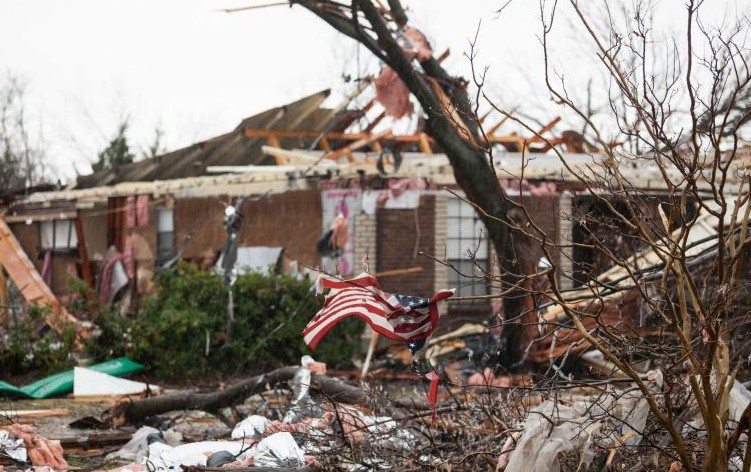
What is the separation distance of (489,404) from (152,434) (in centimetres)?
377

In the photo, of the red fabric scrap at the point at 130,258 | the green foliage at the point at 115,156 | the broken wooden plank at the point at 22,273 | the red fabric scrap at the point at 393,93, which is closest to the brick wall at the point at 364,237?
the red fabric scrap at the point at 393,93

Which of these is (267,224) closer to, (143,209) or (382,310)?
(143,209)

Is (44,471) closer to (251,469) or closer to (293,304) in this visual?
(251,469)

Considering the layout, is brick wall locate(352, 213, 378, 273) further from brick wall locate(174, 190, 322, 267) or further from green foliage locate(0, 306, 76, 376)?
green foliage locate(0, 306, 76, 376)

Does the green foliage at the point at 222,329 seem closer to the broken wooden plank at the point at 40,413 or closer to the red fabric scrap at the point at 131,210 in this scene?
the broken wooden plank at the point at 40,413

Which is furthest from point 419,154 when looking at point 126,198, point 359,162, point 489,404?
point 489,404

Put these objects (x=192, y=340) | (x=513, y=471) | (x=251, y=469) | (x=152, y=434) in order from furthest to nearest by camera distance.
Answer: (x=192, y=340), (x=152, y=434), (x=251, y=469), (x=513, y=471)

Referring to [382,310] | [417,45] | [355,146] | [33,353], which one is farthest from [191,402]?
[355,146]

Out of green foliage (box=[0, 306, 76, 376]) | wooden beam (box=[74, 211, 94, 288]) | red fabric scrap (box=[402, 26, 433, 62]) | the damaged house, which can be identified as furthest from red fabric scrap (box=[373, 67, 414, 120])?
wooden beam (box=[74, 211, 94, 288])

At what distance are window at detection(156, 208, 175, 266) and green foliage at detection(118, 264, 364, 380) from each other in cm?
568

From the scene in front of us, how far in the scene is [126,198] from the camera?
72.6 feet

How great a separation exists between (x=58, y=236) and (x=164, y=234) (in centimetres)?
443

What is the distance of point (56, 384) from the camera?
13430 mm

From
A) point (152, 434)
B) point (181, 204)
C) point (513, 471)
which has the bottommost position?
point (152, 434)
